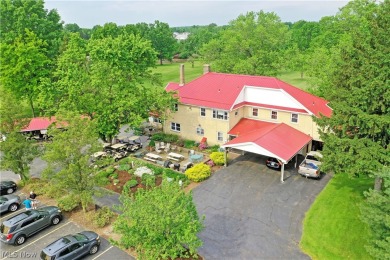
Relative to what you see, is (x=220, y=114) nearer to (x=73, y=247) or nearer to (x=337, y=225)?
(x=337, y=225)

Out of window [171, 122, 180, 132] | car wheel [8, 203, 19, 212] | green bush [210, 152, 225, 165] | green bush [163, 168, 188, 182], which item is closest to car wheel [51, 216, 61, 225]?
car wheel [8, 203, 19, 212]

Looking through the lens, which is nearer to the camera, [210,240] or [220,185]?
[210,240]

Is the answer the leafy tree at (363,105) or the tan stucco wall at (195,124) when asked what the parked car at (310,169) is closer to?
the leafy tree at (363,105)

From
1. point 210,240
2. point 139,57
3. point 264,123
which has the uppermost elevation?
point 139,57

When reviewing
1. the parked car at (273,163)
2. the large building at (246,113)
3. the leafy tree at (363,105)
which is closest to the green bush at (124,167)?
the large building at (246,113)

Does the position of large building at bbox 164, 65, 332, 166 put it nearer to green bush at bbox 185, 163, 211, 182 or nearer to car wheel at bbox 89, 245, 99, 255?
green bush at bbox 185, 163, 211, 182

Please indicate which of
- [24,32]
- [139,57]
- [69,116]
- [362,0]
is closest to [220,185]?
[69,116]

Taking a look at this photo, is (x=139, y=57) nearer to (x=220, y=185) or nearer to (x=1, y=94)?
(x=1, y=94)
